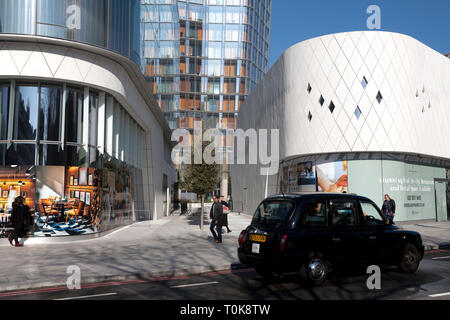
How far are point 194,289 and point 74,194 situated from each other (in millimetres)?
9011

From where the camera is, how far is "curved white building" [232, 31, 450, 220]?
Answer: 20.7 meters

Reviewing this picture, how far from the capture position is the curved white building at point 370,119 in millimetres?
20688

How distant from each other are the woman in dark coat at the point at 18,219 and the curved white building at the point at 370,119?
14.9 m

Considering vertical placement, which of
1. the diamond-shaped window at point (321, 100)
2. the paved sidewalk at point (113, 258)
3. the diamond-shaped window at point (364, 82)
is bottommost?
the paved sidewalk at point (113, 258)

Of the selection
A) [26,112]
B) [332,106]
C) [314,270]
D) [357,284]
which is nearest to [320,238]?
[314,270]

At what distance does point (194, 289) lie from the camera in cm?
701

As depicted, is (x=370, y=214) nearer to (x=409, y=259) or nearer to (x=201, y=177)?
(x=409, y=259)

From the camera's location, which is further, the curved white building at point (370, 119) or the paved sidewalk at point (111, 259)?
the curved white building at point (370, 119)

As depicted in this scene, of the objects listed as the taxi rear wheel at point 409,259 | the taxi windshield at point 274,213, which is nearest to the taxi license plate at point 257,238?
the taxi windshield at point 274,213

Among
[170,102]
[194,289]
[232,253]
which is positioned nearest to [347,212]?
[194,289]

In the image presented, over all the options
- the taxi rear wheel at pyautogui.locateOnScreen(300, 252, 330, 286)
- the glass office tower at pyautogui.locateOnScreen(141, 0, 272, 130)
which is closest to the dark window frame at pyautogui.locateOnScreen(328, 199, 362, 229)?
the taxi rear wheel at pyautogui.locateOnScreen(300, 252, 330, 286)

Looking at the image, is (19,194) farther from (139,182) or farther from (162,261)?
(139,182)

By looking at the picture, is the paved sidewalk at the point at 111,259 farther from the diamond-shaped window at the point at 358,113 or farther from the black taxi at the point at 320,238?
the diamond-shaped window at the point at 358,113
